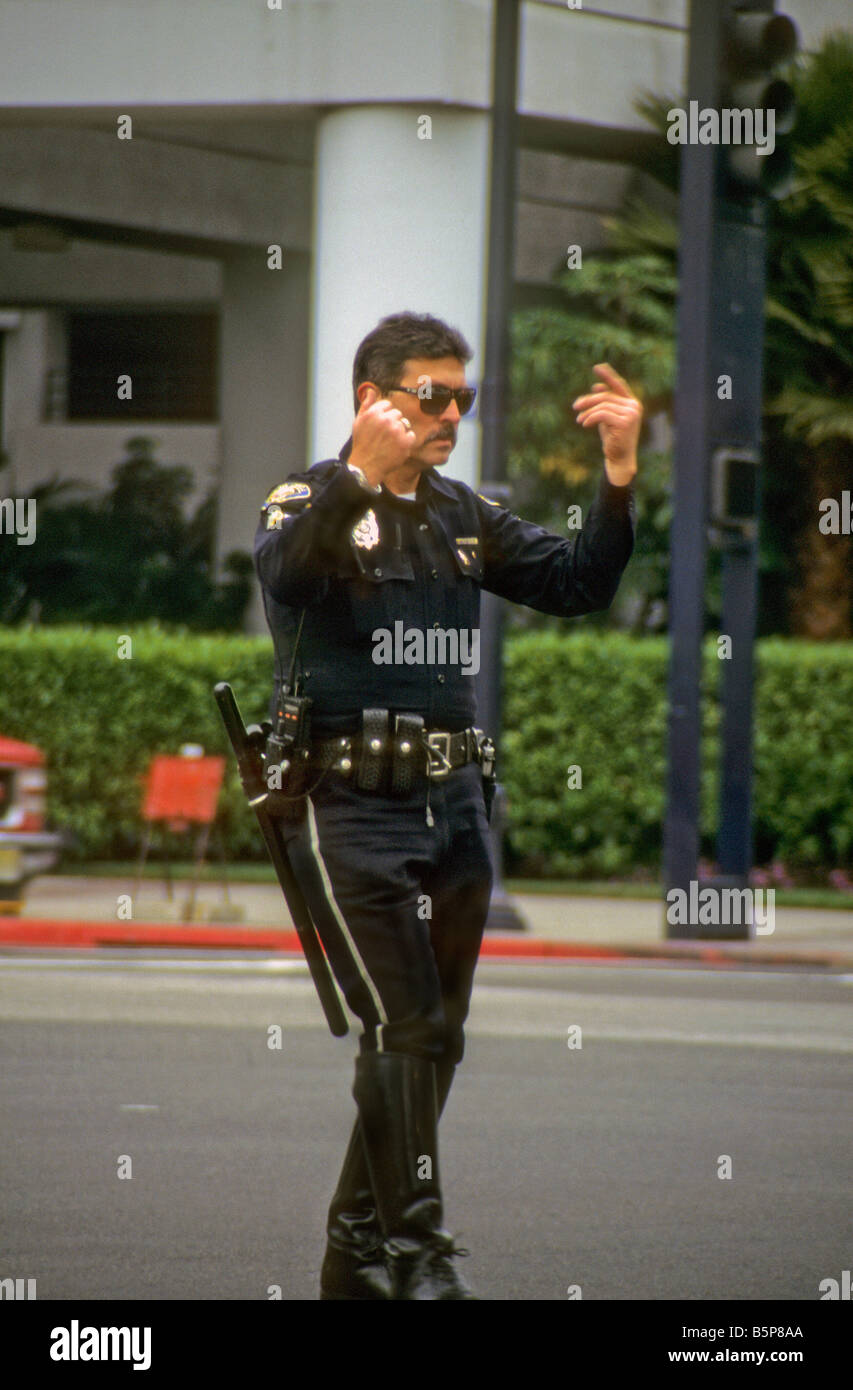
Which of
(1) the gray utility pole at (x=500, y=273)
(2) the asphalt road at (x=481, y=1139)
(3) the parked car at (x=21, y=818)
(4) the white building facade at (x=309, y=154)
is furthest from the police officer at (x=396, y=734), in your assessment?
(4) the white building facade at (x=309, y=154)

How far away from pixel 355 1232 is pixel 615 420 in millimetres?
1759

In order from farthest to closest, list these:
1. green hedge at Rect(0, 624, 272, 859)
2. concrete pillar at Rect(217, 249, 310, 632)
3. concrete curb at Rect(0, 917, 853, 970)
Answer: concrete pillar at Rect(217, 249, 310, 632)
green hedge at Rect(0, 624, 272, 859)
concrete curb at Rect(0, 917, 853, 970)

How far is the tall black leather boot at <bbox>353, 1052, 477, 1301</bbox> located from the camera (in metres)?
4.19

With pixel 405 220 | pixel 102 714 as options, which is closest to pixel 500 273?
pixel 405 220

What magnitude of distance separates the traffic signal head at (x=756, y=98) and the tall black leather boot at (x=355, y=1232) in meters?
8.67

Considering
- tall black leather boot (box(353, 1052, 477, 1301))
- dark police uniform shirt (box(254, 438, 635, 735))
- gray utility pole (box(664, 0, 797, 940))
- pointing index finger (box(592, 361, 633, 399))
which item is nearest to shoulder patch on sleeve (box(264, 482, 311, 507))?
dark police uniform shirt (box(254, 438, 635, 735))

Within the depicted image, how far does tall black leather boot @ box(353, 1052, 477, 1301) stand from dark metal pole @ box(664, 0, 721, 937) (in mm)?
8373

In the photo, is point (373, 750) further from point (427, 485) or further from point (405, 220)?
point (405, 220)

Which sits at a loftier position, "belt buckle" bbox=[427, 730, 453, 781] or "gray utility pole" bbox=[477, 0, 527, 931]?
"gray utility pole" bbox=[477, 0, 527, 931]

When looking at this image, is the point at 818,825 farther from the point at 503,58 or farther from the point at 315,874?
the point at 315,874

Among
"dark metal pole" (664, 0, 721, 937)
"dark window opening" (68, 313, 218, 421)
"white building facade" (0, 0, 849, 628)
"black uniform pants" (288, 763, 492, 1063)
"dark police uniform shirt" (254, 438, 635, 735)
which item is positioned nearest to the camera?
"dark police uniform shirt" (254, 438, 635, 735)

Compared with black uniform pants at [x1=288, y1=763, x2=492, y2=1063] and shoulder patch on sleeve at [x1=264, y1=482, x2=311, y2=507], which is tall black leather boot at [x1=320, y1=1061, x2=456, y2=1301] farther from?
shoulder patch on sleeve at [x1=264, y1=482, x2=311, y2=507]

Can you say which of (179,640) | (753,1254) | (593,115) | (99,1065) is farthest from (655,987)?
(593,115)
